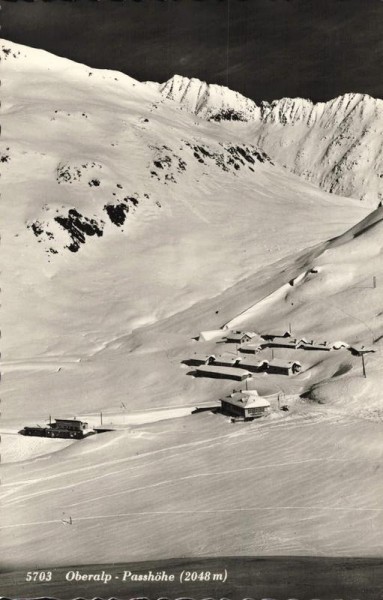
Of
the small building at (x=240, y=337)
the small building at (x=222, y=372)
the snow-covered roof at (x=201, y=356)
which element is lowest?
the small building at (x=222, y=372)

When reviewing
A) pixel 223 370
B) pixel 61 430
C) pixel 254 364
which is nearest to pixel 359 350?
pixel 254 364

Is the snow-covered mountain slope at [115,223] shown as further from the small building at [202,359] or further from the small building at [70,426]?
the small building at [70,426]

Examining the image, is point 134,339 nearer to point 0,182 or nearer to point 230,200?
point 0,182

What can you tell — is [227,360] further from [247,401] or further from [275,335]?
[247,401]

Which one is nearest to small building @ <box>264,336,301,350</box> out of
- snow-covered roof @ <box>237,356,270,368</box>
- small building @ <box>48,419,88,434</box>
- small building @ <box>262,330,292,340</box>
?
small building @ <box>262,330,292,340</box>

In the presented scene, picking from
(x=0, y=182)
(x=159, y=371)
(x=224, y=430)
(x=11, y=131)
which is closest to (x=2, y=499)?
(x=224, y=430)

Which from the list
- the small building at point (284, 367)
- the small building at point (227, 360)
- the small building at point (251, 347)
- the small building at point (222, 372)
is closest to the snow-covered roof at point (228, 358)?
the small building at point (227, 360)
